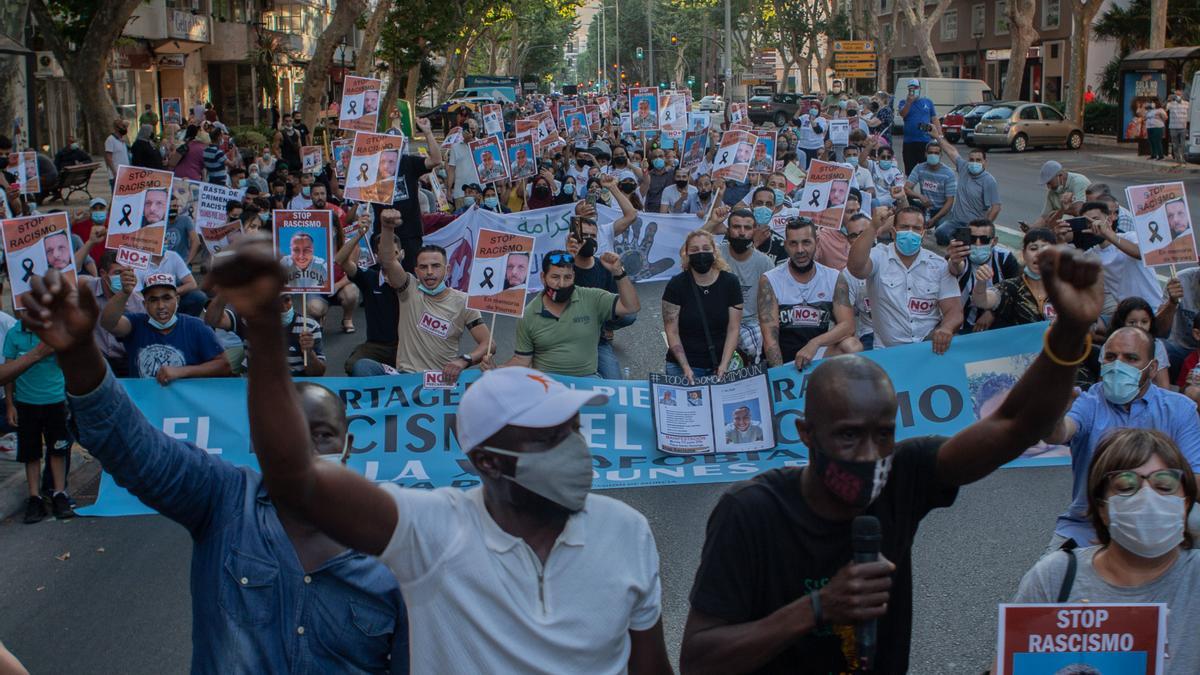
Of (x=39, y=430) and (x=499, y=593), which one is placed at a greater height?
(x=499, y=593)

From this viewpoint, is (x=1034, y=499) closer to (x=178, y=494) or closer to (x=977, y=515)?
(x=977, y=515)

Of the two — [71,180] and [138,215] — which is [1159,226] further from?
[71,180]

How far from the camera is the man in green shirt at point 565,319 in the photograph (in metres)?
8.70

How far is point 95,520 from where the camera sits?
817 centimetres

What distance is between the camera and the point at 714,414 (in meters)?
8.70

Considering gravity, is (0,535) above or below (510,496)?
below

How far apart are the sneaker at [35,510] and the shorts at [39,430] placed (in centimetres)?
26

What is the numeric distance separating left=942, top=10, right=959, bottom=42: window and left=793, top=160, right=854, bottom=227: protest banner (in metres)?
62.2

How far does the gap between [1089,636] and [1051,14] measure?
62667 millimetres

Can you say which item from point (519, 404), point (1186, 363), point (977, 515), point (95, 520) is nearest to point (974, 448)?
point (519, 404)

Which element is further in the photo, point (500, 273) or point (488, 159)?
point (488, 159)

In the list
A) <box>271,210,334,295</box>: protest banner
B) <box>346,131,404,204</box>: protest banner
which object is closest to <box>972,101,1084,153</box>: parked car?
<box>346,131,404,204</box>: protest banner

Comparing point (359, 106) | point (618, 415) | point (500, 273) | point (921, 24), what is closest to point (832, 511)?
point (618, 415)

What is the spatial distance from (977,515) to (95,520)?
17.5ft
